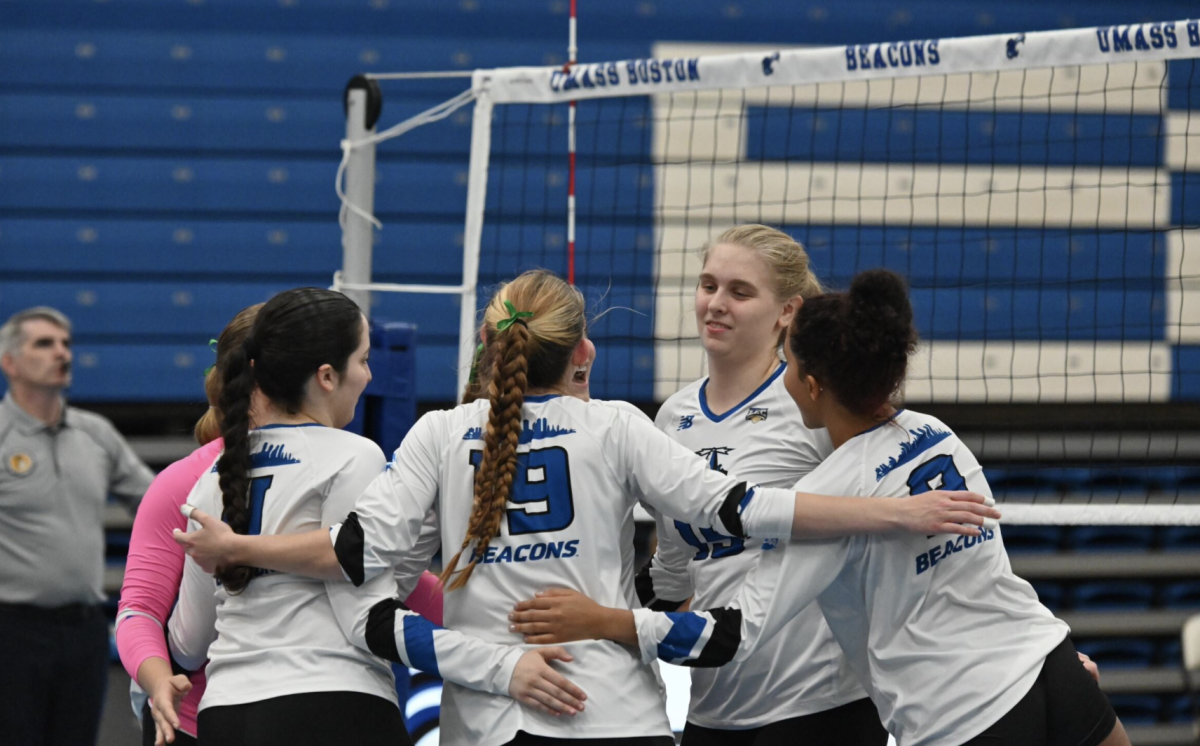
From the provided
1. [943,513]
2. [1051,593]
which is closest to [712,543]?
[943,513]

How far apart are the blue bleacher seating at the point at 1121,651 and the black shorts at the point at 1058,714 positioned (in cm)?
553

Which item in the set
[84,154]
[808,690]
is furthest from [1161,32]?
[84,154]

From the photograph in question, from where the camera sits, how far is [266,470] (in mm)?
2256

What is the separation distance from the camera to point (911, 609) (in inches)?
85.7

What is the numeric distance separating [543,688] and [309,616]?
481 mm

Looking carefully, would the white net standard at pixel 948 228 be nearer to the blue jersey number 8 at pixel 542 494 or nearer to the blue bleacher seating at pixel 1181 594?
the blue bleacher seating at pixel 1181 594

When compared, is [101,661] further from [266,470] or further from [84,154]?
[84,154]

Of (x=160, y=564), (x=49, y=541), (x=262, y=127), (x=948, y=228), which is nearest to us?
(x=160, y=564)

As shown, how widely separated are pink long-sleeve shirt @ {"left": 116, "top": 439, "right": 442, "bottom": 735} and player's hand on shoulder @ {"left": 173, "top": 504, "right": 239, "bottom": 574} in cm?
23

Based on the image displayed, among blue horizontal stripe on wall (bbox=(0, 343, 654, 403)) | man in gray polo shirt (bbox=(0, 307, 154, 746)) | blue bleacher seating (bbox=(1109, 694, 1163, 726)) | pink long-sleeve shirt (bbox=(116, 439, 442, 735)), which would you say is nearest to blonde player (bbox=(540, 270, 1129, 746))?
pink long-sleeve shirt (bbox=(116, 439, 442, 735))

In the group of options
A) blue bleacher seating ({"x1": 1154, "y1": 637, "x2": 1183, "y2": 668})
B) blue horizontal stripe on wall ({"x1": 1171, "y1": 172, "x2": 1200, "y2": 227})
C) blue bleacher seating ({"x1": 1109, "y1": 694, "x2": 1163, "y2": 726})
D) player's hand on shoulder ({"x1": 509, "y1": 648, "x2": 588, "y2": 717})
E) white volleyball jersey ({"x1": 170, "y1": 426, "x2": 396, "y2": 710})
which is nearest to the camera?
player's hand on shoulder ({"x1": 509, "y1": 648, "x2": 588, "y2": 717})

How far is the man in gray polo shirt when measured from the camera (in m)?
4.60

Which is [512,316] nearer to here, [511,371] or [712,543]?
[511,371]

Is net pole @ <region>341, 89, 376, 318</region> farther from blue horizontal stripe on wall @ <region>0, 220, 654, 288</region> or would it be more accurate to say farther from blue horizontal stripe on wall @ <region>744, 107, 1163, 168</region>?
blue horizontal stripe on wall @ <region>744, 107, 1163, 168</region>
